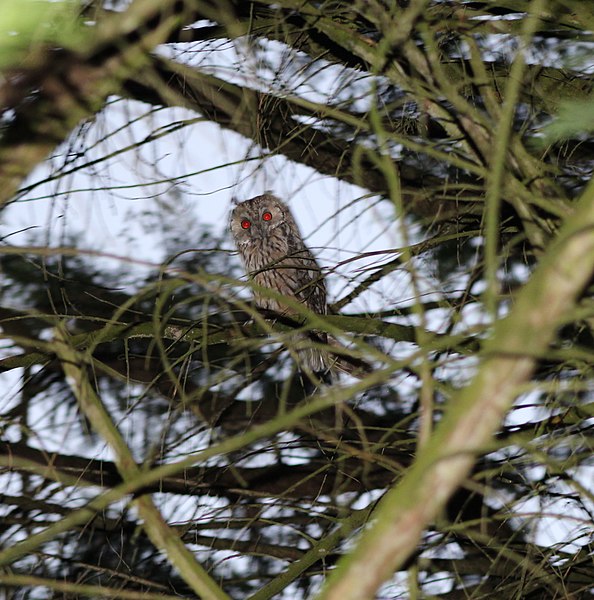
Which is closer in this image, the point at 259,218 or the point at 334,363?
the point at 334,363

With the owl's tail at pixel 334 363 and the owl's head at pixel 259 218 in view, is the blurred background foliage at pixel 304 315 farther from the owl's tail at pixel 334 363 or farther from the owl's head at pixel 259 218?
the owl's head at pixel 259 218

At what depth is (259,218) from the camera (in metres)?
5.95

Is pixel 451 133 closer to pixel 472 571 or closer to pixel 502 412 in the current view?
pixel 502 412

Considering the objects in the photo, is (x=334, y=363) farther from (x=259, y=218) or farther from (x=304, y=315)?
(x=259, y=218)

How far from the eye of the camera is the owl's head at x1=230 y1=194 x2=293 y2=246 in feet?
19.4

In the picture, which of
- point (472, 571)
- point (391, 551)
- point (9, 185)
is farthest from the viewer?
point (472, 571)

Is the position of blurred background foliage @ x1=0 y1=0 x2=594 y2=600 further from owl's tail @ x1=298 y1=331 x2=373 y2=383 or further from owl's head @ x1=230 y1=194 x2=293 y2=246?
owl's head @ x1=230 y1=194 x2=293 y2=246

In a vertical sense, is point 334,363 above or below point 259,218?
above

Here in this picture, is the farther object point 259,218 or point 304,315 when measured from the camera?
point 259,218

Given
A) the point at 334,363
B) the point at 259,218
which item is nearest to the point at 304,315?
the point at 334,363

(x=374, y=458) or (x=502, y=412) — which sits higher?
(x=502, y=412)

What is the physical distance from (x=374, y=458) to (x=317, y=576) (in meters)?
0.77

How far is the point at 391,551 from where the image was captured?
1127 mm

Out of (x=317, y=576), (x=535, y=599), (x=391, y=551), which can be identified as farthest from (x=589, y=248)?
(x=535, y=599)
